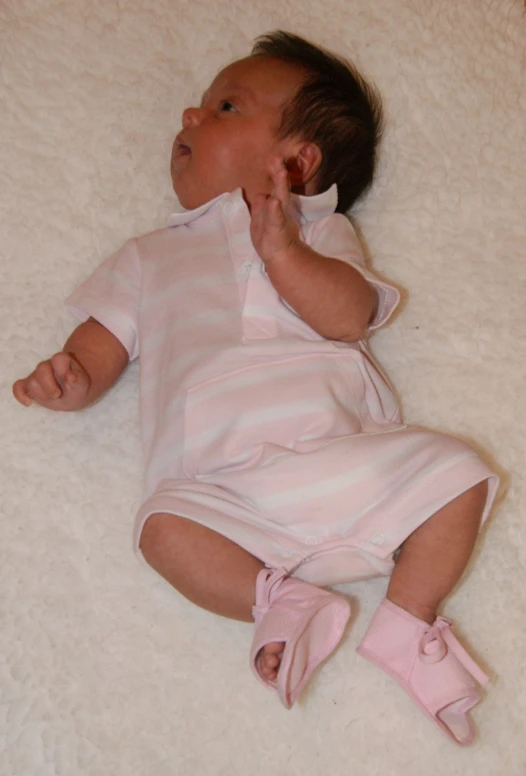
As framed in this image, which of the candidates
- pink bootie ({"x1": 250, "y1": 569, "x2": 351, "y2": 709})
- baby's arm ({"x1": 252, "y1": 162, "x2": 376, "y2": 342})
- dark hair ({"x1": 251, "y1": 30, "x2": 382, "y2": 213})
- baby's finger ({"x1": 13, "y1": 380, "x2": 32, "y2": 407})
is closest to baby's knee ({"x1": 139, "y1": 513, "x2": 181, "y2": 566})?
pink bootie ({"x1": 250, "y1": 569, "x2": 351, "y2": 709})

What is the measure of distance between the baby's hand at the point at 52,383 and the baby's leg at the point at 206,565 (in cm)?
21

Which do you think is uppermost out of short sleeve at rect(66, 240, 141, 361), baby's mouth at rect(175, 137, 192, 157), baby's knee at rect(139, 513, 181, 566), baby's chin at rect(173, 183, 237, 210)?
baby's mouth at rect(175, 137, 192, 157)

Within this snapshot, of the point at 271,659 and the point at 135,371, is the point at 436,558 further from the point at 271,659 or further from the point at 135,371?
the point at 135,371

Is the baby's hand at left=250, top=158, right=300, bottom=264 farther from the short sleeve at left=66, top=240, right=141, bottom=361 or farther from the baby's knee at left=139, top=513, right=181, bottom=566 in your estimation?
the baby's knee at left=139, top=513, right=181, bottom=566

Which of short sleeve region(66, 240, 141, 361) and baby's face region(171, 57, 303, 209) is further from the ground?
baby's face region(171, 57, 303, 209)

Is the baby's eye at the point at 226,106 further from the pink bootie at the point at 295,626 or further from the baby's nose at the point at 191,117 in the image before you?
the pink bootie at the point at 295,626

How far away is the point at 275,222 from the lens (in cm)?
115

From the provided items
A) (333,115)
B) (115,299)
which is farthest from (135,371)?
(333,115)

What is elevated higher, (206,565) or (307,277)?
(307,277)

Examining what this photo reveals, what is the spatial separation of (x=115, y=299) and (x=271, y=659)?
0.54 m

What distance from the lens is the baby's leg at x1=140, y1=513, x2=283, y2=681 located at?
111 centimetres

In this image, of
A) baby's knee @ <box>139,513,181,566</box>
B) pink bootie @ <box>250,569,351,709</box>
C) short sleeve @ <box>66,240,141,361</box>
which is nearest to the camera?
pink bootie @ <box>250,569,351,709</box>

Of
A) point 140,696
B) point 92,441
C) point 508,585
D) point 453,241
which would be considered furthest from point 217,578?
point 453,241

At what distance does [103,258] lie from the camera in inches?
54.5
